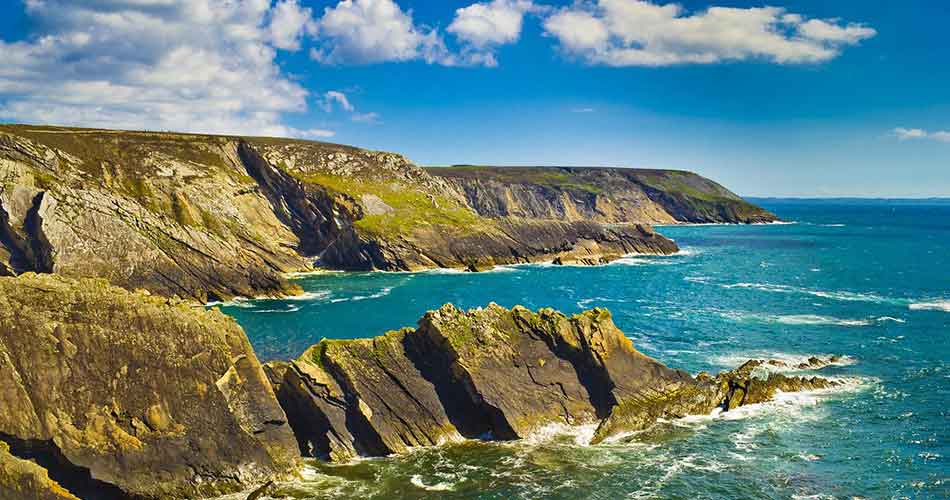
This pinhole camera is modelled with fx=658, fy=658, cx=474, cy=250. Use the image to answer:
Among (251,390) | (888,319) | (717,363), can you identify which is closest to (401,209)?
(888,319)

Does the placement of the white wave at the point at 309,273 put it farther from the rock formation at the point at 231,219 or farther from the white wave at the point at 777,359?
the white wave at the point at 777,359

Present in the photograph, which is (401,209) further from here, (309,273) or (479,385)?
(479,385)

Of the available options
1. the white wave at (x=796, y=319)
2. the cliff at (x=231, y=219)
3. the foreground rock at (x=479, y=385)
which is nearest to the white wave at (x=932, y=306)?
the white wave at (x=796, y=319)

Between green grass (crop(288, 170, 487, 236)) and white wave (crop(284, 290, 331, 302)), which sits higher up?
green grass (crop(288, 170, 487, 236))

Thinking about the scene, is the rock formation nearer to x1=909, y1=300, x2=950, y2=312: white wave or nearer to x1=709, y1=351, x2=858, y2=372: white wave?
x1=709, y1=351, x2=858, y2=372: white wave

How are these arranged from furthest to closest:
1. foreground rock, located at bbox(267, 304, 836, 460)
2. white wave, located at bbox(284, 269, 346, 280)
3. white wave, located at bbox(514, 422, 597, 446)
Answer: white wave, located at bbox(284, 269, 346, 280) < white wave, located at bbox(514, 422, 597, 446) < foreground rock, located at bbox(267, 304, 836, 460)

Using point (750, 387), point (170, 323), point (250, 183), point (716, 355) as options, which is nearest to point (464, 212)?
point (250, 183)

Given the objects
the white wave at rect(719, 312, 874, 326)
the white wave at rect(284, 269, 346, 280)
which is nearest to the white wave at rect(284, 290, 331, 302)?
the white wave at rect(284, 269, 346, 280)
